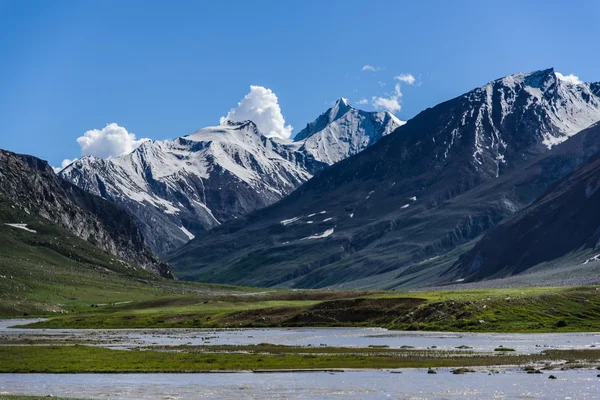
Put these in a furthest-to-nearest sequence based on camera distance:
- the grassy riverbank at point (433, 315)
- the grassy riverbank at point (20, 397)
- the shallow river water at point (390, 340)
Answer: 1. the grassy riverbank at point (433, 315)
2. the shallow river water at point (390, 340)
3. the grassy riverbank at point (20, 397)

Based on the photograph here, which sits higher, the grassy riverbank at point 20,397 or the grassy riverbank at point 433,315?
the grassy riverbank at point 20,397

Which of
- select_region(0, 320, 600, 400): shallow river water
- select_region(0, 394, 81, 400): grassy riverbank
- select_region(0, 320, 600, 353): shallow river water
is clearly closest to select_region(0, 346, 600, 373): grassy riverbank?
select_region(0, 320, 600, 400): shallow river water

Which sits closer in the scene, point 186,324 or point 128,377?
point 128,377

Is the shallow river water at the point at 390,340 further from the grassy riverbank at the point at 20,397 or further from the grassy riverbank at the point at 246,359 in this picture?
the grassy riverbank at the point at 20,397

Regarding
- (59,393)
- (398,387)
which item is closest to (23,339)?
(59,393)

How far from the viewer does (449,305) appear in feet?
459

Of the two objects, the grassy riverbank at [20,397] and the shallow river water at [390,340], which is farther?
the shallow river water at [390,340]

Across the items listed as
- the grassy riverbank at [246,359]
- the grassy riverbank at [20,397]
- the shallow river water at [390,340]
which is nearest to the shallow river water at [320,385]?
the grassy riverbank at [20,397]

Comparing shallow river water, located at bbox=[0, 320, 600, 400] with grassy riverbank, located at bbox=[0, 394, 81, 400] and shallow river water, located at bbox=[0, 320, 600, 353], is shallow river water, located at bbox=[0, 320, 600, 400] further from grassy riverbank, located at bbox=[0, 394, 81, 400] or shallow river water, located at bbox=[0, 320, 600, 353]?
shallow river water, located at bbox=[0, 320, 600, 353]

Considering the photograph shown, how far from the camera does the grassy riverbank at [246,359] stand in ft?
251

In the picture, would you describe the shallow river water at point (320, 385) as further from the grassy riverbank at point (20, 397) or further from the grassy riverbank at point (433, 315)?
the grassy riverbank at point (433, 315)

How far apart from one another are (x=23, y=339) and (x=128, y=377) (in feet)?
167

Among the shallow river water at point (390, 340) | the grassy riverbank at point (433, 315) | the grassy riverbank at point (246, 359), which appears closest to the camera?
the grassy riverbank at point (246, 359)

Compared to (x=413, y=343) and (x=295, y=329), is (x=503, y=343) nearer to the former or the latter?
(x=413, y=343)
